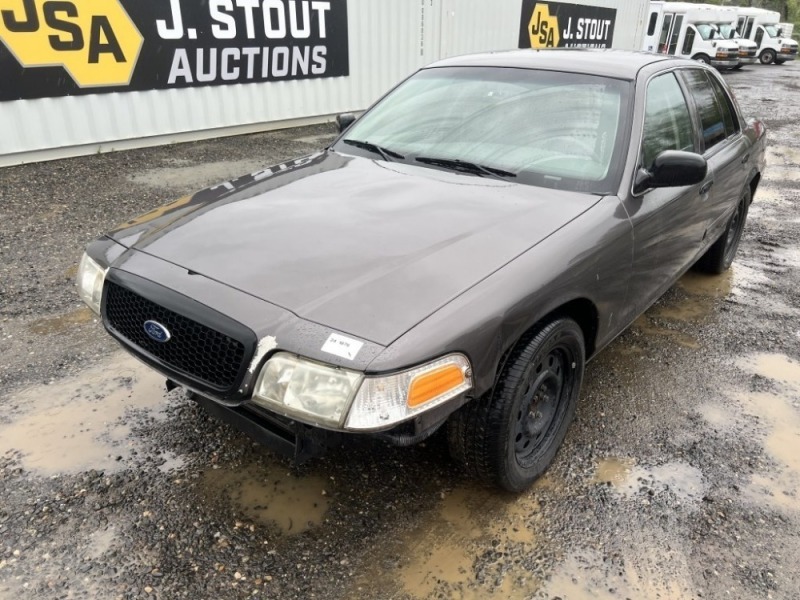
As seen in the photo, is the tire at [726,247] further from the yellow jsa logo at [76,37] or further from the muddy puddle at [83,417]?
the yellow jsa logo at [76,37]

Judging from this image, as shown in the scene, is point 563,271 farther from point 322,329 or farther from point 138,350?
point 138,350

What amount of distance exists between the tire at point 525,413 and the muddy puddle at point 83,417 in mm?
1594

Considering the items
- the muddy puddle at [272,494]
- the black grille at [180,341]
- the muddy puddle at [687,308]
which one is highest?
the black grille at [180,341]

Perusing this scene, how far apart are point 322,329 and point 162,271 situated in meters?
0.75

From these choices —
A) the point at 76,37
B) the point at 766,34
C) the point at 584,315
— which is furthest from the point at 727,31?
the point at 584,315

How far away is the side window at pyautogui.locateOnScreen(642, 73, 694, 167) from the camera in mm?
2973

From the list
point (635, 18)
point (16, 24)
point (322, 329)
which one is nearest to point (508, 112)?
point (322, 329)

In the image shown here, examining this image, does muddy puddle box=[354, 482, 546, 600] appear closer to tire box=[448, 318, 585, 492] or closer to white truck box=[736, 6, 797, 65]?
tire box=[448, 318, 585, 492]

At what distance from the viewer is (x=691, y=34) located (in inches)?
976

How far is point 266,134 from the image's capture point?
31.5ft

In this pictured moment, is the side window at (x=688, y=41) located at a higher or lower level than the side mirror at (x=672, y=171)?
lower

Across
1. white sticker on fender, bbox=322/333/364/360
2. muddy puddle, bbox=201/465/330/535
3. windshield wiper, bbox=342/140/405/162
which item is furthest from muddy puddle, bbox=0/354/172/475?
windshield wiper, bbox=342/140/405/162

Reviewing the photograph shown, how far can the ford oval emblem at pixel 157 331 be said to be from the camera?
210 cm

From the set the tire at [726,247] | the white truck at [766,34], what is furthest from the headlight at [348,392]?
the white truck at [766,34]
